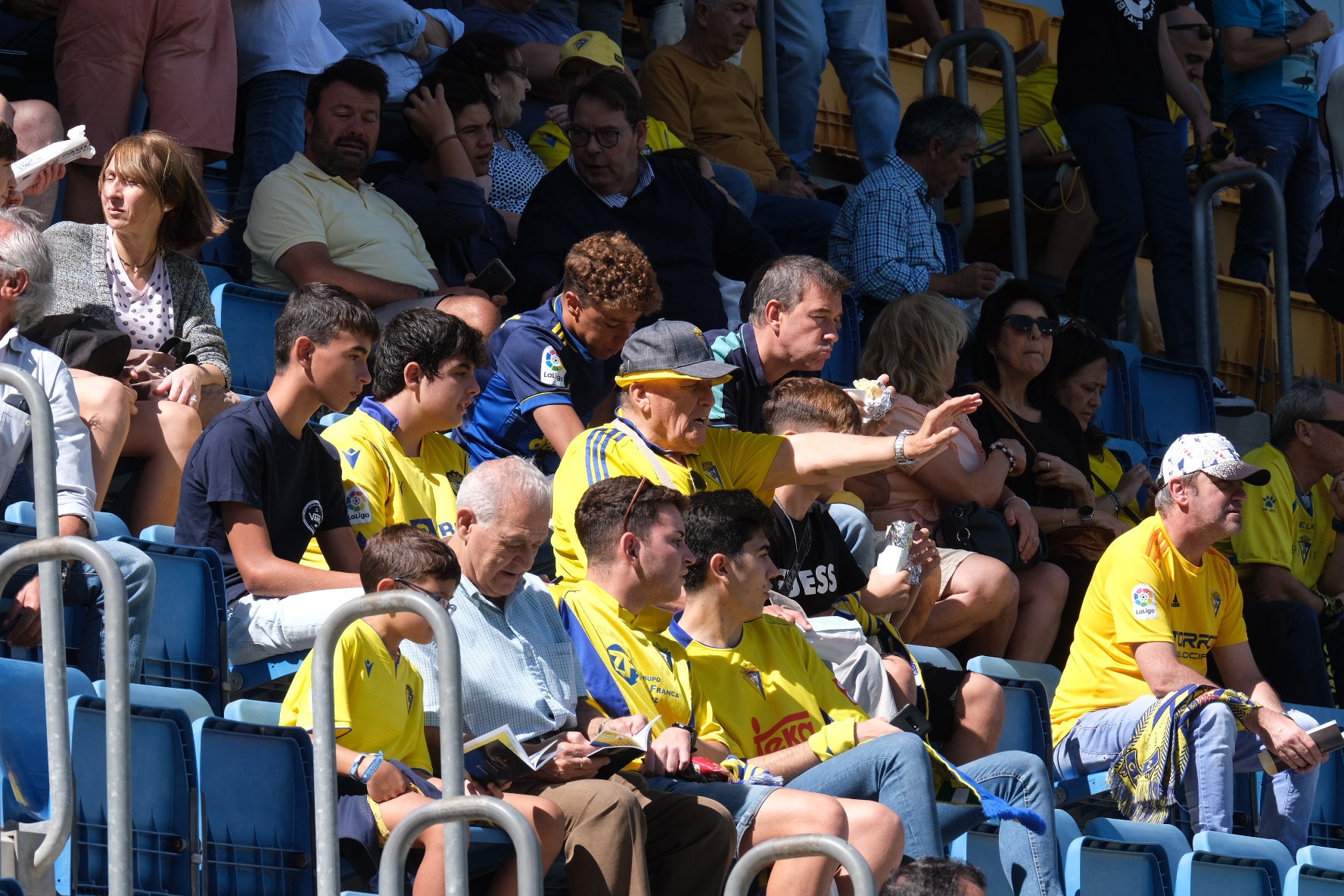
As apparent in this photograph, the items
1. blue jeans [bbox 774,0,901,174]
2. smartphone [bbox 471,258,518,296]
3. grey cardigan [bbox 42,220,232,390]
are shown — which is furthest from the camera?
blue jeans [bbox 774,0,901,174]

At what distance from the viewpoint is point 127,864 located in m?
2.25

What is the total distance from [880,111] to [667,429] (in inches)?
150

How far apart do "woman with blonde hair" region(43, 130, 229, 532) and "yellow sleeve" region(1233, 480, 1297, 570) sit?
3076mm

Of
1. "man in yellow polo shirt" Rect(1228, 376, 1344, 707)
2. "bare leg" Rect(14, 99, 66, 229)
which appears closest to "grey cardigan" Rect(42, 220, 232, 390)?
"bare leg" Rect(14, 99, 66, 229)

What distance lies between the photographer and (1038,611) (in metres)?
5.32

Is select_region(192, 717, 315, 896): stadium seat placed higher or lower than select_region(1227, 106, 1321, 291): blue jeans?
lower

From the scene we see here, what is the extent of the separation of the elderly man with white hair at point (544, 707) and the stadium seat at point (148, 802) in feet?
1.47

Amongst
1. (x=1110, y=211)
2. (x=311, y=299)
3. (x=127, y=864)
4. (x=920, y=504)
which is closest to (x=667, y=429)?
(x=311, y=299)

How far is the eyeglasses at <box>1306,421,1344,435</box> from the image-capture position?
6.06m

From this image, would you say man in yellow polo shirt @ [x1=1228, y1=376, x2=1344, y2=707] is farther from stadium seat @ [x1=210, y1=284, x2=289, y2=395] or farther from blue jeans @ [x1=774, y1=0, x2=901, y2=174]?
stadium seat @ [x1=210, y1=284, x2=289, y2=395]

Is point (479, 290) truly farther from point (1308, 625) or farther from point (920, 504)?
point (1308, 625)

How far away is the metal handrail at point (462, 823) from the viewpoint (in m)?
2.13

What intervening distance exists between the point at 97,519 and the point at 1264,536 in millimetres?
3542

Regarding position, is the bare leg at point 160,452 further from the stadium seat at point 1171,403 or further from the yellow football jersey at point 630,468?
the stadium seat at point 1171,403
